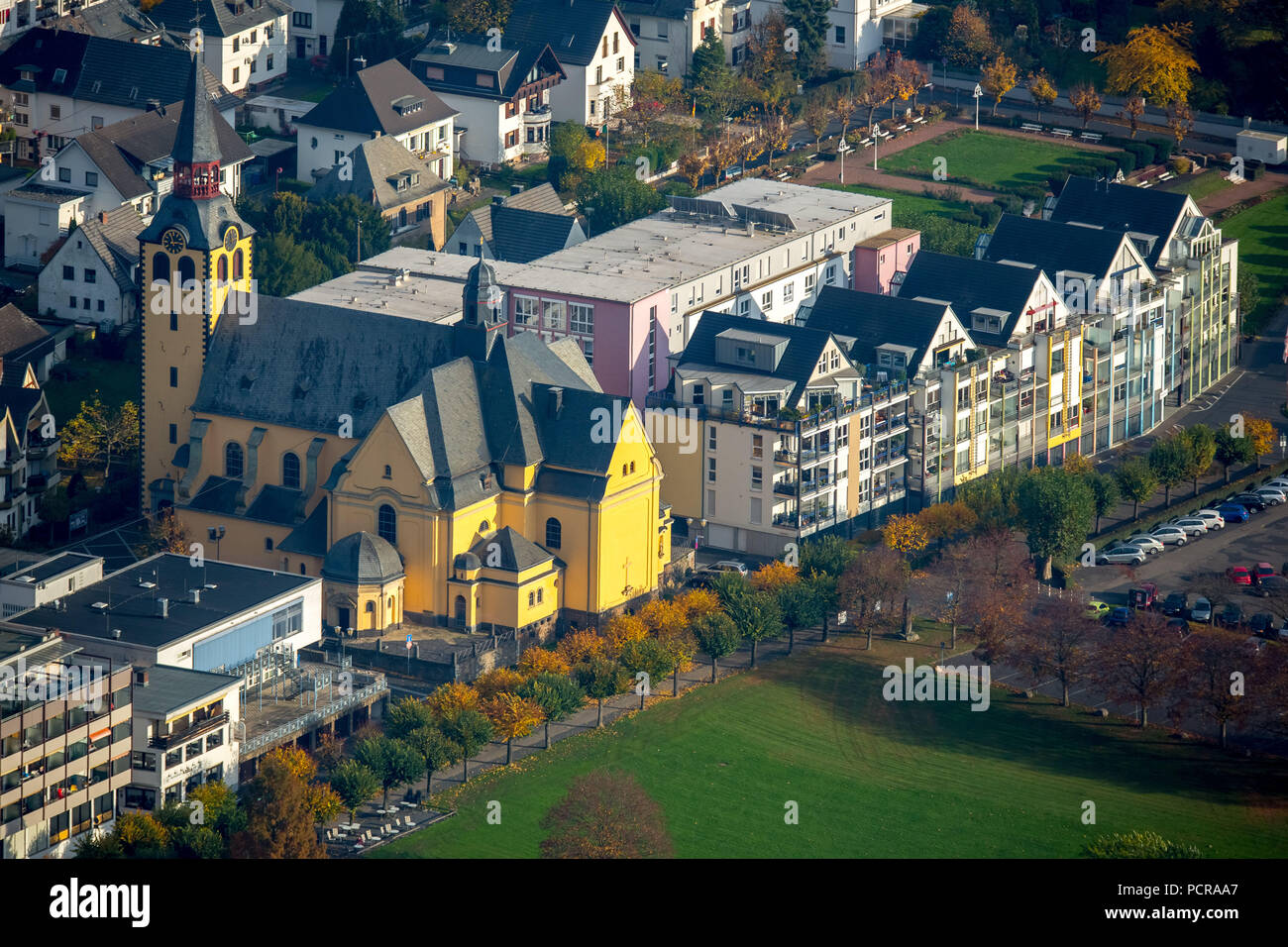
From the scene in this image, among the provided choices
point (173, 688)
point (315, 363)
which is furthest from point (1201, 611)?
point (173, 688)

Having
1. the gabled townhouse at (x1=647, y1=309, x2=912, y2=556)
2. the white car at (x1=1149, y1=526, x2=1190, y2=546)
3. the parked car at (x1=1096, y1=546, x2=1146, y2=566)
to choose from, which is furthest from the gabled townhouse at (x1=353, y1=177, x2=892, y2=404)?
the white car at (x1=1149, y1=526, x2=1190, y2=546)

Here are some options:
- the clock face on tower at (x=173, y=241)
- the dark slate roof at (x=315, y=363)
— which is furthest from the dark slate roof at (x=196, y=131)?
the dark slate roof at (x=315, y=363)

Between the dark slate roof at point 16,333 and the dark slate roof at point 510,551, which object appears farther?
the dark slate roof at point 16,333

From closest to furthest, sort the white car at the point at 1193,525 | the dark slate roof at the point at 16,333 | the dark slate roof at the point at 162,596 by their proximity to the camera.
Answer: the dark slate roof at the point at 162,596, the white car at the point at 1193,525, the dark slate roof at the point at 16,333

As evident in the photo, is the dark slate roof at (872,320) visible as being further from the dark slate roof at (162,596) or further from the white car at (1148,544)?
the dark slate roof at (162,596)

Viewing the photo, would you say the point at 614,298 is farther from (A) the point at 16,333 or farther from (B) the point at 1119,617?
(B) the point at 1119,617
